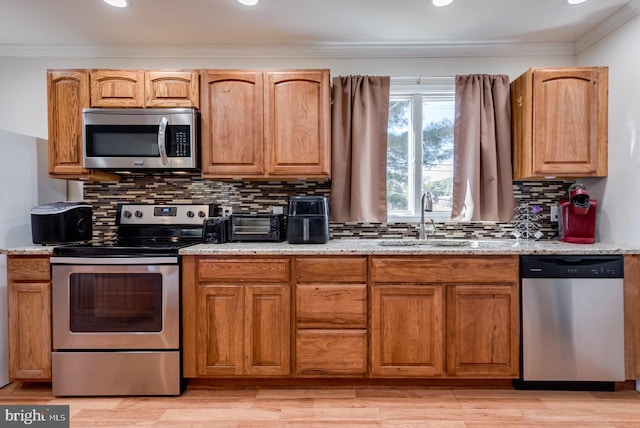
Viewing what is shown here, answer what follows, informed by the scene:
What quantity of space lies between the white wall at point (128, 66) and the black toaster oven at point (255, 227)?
4.02ft

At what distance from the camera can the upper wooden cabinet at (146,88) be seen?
8.34 feet

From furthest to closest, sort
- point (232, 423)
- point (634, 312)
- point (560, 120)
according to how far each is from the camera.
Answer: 1. point (560, 120)
2. point (634, 312)
3. point (232, 423)

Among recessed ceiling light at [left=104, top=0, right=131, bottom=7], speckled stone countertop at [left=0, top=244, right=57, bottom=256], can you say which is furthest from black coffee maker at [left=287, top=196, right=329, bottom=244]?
recessed ceiling light at [left=104, top=0, right=131, bottom=7]

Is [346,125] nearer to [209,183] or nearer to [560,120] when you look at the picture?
[209,183]

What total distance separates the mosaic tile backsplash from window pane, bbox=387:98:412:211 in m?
0.25

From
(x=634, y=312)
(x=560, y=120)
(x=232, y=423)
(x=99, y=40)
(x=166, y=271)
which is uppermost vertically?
(x=99, y=40)

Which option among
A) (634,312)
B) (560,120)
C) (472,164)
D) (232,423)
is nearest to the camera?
(232,423)

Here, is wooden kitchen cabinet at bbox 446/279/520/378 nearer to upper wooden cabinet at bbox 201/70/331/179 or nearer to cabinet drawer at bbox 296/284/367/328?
cabinet drawer at bbox 296/284/367/328

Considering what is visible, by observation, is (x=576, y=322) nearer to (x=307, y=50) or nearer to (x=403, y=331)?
(x=403, y=331)

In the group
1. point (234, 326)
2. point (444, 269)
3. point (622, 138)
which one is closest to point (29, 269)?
point (234, 326)

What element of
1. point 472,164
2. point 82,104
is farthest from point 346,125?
point 82,104

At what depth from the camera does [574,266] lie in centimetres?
220

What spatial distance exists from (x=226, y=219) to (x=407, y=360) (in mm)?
1520

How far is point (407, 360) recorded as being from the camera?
7.36 ft
